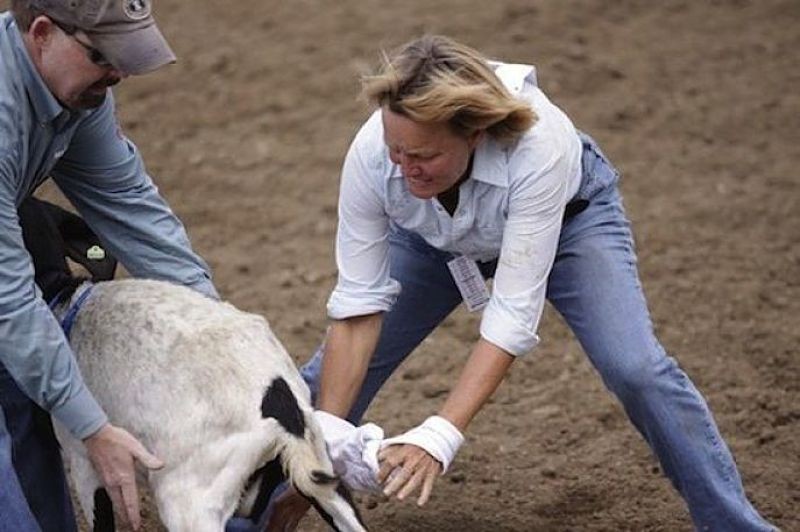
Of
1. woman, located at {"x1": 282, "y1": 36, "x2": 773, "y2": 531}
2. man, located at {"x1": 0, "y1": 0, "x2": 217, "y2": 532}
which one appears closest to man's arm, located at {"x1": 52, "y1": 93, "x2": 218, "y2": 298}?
man, located at {"x1": 0, "y1": 0, "x2": 217, "y2": 532}

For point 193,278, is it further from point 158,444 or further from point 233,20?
point 233,20

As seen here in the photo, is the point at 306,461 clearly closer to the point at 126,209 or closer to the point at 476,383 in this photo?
the point at 476,383

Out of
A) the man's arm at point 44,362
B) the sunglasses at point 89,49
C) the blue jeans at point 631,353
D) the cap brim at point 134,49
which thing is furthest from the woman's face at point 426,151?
the man's arm at point 44,362

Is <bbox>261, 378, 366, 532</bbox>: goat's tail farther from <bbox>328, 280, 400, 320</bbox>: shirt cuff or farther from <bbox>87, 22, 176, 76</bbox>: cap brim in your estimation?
<bbox>87, 22, 176, 76</bbox>: cap brim

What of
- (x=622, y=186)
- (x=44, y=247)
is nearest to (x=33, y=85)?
(x=44, y=247)

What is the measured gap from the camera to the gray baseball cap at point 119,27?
393 centimetres

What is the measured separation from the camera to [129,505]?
13.3 ft

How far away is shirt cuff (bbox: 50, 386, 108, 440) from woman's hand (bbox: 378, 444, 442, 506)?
720mm

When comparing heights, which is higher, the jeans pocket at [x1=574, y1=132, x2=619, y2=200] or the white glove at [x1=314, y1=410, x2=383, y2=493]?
the jeans pocket at [x1=574, y1=132, x2=619, y2=200]

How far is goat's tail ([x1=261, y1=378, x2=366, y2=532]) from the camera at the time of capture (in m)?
3.99

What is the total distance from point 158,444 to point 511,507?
179 centimetres

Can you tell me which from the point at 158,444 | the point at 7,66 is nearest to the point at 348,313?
the point at 158,444

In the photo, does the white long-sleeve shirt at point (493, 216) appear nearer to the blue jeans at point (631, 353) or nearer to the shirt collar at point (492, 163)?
the shirt collar at point (492, 163)

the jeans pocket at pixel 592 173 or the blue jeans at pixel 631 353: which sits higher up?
the jeans pocket at pixel 592 173
